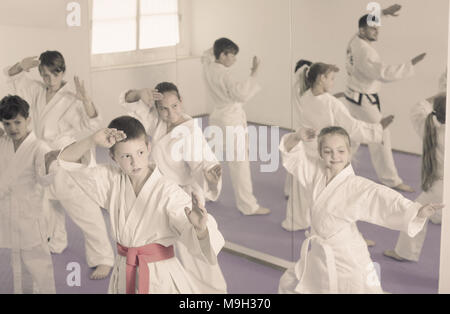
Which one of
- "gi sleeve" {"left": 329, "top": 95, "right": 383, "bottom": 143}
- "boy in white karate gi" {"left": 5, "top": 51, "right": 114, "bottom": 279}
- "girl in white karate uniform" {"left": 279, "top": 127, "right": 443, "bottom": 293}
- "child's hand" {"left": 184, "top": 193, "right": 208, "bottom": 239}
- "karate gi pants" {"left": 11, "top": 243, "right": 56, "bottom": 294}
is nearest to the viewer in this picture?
"child's hand" {"left": 184, "top": 193, "right": 208, "bottom": 239}

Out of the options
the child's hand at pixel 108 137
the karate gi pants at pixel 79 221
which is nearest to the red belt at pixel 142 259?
the karate gi pants at pixel 79 221

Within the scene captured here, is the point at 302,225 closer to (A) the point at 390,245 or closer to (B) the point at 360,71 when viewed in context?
(A) the point at 390,245

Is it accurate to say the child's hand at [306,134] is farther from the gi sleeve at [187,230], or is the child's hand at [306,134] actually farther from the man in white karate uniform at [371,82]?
the gi sleeve at [187,230]

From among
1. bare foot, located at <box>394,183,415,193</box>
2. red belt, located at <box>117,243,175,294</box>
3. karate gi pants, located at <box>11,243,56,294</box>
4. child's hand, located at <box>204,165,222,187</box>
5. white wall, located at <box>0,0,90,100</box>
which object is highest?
white wall, located at <box>0,0,90,100</box>

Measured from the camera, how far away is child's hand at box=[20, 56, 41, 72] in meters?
2.31

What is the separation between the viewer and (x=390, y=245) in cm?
226

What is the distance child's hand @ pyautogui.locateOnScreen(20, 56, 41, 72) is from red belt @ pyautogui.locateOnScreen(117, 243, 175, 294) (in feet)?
2.67

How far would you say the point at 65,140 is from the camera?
2322 millimetres

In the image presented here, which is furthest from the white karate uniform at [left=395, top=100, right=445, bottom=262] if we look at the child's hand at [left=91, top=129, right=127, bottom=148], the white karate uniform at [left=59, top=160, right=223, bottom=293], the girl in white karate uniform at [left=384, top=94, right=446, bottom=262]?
the child's hand at [left=91, top=129, right=127, bottom=148]

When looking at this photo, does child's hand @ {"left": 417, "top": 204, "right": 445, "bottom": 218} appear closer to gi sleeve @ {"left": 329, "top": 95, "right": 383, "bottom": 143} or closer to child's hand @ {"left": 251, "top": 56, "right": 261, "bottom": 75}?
gi sleeve @ {"left": 329, "top": 95, "right": 383, "bottom": 143}

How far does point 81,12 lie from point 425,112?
1.37m

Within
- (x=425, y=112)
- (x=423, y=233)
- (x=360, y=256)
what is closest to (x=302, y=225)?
(x=360, y=256)

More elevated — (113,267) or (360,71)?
(360,71)

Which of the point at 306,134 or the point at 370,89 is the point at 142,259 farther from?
the point at 370,89
